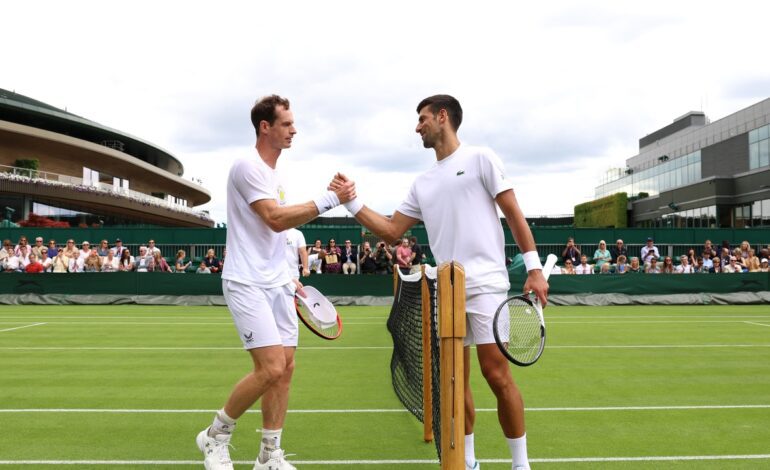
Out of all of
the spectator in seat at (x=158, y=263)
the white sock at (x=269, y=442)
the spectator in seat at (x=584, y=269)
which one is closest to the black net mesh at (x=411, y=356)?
the white sock at (x=269, y=442)

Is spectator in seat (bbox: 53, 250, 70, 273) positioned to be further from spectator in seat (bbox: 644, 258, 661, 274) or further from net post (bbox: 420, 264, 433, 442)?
net post (bbox: 420, 264, 433, 442)

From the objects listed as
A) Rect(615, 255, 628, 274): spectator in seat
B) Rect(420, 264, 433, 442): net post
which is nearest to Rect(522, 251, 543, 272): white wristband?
Rect(420, 264, 433, 442): net post

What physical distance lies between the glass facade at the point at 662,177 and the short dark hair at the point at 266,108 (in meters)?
59.8

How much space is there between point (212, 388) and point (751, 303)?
54.5 feet

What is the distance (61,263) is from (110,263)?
140 centimetres

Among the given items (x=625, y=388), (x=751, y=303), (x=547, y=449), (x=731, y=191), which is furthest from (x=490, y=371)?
(x=731, y=191)

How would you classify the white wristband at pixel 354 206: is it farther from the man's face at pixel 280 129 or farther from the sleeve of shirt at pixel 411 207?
the man's face at pixel 280 129

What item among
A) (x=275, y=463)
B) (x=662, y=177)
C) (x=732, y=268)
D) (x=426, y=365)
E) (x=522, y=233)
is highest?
(x=662, y=177)

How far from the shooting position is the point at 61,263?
19859 mm

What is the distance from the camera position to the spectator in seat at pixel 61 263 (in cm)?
1983

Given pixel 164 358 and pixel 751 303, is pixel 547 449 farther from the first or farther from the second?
pixel 751 303

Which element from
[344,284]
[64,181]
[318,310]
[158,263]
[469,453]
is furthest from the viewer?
[64,181]

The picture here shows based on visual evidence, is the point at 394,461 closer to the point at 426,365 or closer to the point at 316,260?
the point at 426,365

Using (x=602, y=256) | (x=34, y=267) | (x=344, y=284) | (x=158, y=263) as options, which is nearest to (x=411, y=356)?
(x=344, y=284)
